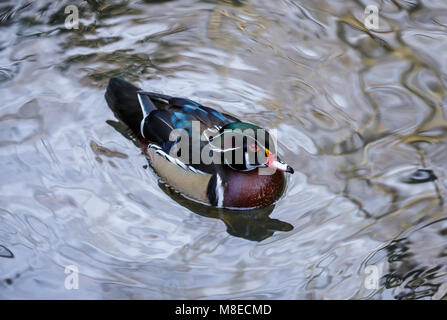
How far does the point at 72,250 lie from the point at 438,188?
9.01ft

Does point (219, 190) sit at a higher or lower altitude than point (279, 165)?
lower

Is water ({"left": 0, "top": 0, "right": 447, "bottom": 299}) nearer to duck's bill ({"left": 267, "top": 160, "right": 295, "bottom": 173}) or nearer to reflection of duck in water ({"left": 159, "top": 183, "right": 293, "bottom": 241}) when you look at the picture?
reflection of duck in water ({"left": 159, "top": 183, "right": 293, "bottom": 241})

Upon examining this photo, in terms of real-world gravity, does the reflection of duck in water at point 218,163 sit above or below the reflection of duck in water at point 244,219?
above

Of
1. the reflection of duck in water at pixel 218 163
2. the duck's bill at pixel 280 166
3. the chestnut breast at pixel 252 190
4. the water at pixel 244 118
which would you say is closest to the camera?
the water at pixel 244 118

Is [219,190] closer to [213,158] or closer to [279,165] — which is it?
[213,158]

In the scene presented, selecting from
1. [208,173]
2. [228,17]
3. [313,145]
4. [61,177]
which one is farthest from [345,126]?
[61,177]

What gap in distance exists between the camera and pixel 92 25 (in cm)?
631

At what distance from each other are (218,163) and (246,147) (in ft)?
0.96

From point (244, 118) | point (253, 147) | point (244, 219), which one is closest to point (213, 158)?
point (253, 147)

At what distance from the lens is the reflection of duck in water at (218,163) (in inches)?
182

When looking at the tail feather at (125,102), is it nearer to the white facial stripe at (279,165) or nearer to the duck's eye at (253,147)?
the duck's eye at (253,147)

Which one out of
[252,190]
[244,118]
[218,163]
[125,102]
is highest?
[125,102]

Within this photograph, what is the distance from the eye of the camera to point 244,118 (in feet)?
17.6

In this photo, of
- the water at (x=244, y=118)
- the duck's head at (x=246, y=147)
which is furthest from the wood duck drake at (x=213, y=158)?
the water at (x=244, y=118)
